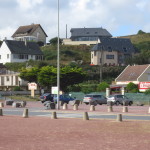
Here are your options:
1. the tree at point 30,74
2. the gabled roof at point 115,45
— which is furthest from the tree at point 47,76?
the gabled roof at point 115,45

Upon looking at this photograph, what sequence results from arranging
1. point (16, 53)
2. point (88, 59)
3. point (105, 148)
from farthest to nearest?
point (88, 59)
point (16, 53)
point (105, 148)

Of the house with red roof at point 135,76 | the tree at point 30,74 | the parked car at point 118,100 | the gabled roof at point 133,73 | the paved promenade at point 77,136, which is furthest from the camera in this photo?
the gabled roof at point 133,73

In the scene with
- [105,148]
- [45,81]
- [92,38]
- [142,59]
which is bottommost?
[105,148]

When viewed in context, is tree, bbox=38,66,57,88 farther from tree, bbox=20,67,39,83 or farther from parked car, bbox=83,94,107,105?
parked car, bbox=83,94,107,105

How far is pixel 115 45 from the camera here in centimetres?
11694

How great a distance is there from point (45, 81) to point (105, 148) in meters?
60.0

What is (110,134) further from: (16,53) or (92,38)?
(92,38)

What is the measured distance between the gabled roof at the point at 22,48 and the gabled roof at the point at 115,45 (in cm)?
1461

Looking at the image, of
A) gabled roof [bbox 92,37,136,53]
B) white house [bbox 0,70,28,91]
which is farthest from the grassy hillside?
white house [bbox 0,70,28,91]

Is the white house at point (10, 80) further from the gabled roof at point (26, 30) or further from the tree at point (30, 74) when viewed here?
the gabled roof at point (26, 30)

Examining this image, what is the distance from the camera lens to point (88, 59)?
11931cm

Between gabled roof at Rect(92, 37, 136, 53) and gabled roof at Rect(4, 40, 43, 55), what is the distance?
47.9 ft

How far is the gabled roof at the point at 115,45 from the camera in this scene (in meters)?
114

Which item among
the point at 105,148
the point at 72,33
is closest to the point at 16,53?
the point at 72,33
